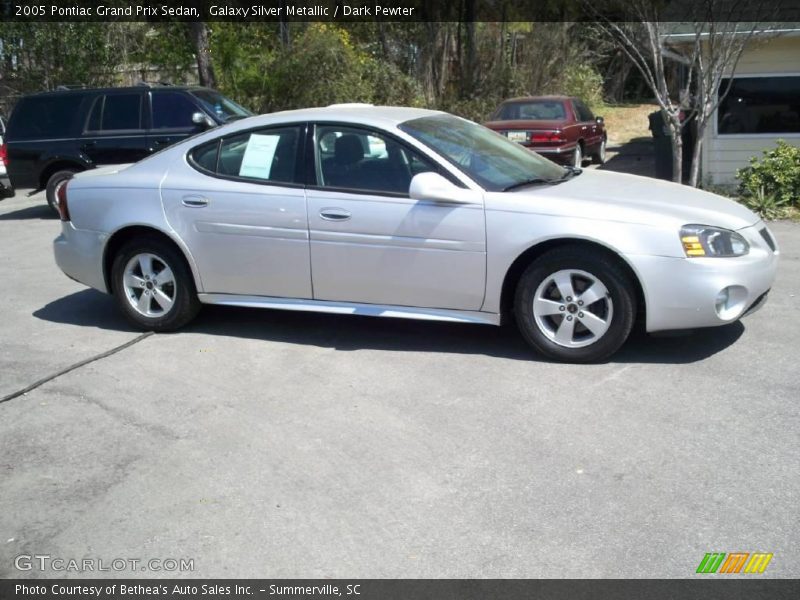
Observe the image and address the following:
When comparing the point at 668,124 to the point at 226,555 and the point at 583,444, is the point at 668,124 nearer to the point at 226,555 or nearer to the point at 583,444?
the point at 583,444

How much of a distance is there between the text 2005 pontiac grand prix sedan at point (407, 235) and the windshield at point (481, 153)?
16 millimetres

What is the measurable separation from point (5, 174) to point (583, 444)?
1180cm

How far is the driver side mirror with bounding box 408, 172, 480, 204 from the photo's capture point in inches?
226

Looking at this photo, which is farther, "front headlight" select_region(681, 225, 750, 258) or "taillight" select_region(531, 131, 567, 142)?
"taillight" select_region(531, 131, 567, 142)

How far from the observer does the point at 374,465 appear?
4.54 metres

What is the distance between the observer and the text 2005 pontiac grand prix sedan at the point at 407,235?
5543 millimetres

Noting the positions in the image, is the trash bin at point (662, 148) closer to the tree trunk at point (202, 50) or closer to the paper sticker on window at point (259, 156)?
the paper sticker on window at point (259, 156)

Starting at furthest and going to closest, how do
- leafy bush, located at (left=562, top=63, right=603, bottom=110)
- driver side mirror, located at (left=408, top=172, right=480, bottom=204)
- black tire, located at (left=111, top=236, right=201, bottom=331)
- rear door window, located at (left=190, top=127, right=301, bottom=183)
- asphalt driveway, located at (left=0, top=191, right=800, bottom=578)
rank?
leafy bush, located at (left=562, top=63, right=603, bottom=110), black tire, located at (left=111, top=236, right=201, bottom=331), rear door window, located at (left=190, top=127, right=301, bottom=183), driver side mirror, located at (left=408, top=172, right=480, bottom=204), asphalt driveway, located at (left=0, top=191, right=800, bottom=578)

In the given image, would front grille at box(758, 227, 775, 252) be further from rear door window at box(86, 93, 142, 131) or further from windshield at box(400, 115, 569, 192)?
rear door window at box(86, 93, 142, 131)

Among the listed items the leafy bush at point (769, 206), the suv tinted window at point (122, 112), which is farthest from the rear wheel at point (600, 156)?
the suv tinted window at point (122, 112)

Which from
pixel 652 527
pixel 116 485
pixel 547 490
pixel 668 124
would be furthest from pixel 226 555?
pixel 668 124

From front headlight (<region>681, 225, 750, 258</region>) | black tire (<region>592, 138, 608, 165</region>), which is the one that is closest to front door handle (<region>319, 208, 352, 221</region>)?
front headlight (<region>681, 225, 750, 258</region>)

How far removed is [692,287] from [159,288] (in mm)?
3814

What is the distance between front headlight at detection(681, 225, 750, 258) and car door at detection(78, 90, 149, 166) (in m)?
9.10
